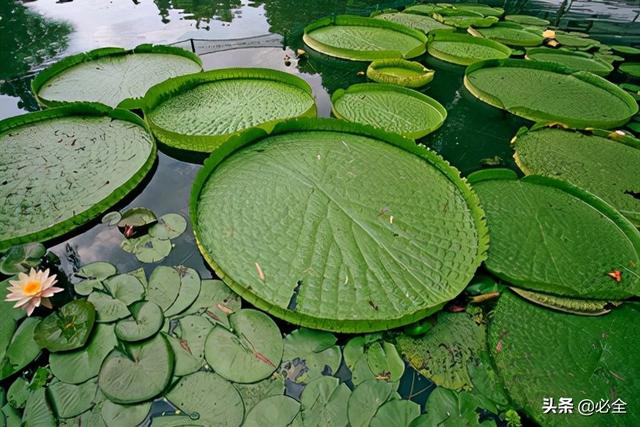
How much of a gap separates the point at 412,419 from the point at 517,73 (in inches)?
130

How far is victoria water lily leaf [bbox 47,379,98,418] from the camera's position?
111cm

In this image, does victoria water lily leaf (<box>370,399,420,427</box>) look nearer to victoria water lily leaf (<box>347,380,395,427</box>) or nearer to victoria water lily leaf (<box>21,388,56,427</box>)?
victoria water lily leaf (<box>347,380,395,427</box>)

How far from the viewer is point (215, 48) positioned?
11.7ft

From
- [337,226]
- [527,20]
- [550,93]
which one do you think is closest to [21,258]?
[337,226]

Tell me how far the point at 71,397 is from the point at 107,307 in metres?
0.32

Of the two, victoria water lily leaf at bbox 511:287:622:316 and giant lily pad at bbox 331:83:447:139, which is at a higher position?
giant lily pad at bbox 331:83:447:139

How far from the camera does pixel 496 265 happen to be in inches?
61.6

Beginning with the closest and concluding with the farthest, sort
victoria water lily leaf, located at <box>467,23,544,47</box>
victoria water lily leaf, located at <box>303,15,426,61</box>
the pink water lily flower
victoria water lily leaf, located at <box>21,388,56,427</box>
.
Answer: victoria water lily leaf, located at <box>21,388,56,427</box> < the pink water lily flower < victoria water lily leaf, located at <box>303,15,426,61</box> < victoria water lily leaf, located at <box>467,23,544,47</box>

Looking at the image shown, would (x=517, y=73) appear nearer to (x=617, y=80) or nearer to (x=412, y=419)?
(x=617, y=80)

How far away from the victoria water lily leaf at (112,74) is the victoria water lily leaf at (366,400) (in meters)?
2.20

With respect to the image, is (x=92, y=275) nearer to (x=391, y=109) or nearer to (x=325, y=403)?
(x=325, y=403)

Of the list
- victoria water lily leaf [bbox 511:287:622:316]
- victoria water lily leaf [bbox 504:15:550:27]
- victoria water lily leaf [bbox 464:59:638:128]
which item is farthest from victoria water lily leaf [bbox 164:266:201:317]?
victoria water lily leaf [bbox 504:15:550:27]

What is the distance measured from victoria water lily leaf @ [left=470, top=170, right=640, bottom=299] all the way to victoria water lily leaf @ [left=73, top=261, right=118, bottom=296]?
1623mm

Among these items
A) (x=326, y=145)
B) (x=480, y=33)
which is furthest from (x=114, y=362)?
(x=480, y=33)
